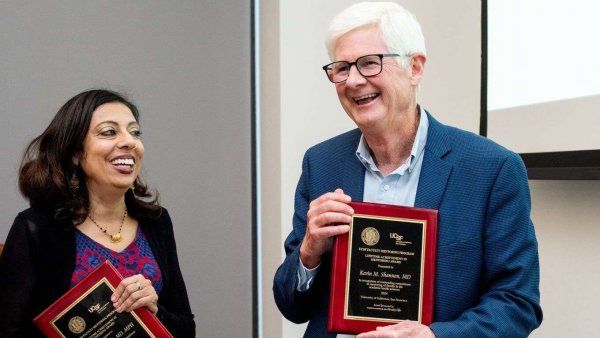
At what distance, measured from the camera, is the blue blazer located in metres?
1.25

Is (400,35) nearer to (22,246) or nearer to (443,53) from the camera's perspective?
(22,246)

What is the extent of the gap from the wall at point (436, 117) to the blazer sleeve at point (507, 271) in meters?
0.76

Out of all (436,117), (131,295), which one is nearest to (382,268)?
(131,295)

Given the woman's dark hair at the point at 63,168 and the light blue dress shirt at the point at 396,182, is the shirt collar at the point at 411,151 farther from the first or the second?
the woman's dark hair at the point at 63,168

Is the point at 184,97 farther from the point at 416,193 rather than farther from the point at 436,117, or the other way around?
the point at 416,193

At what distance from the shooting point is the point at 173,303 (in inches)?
74.3

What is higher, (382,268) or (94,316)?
(382,268)

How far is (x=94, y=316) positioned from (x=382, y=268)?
0.75 m

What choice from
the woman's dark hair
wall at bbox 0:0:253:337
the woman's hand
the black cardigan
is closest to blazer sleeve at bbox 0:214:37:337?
the black cardigan

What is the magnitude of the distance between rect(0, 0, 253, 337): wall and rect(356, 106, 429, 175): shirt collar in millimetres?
1850

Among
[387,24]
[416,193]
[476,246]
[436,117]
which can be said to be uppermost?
[387,24]

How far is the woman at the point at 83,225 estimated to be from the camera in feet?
5.49

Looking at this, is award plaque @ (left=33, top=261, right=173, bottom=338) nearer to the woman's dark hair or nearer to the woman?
the woman

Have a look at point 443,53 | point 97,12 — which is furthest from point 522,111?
point 97,12
